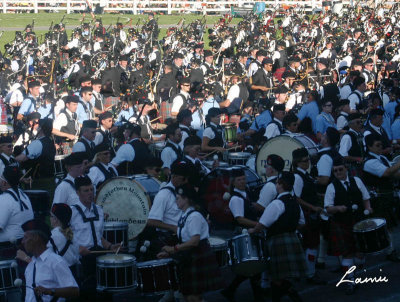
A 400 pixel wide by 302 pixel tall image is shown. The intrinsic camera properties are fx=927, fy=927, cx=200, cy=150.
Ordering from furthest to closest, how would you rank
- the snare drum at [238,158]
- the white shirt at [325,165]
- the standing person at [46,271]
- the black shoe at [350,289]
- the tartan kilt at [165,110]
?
the tartan kilt at [165,110] → the snare drum at [238,158] → the white shirt at [325,165] → the black shoe at [350,289] → the standing person at [46,271]

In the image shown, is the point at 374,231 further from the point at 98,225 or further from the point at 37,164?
the point at 37,164

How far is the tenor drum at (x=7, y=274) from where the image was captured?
828 cm

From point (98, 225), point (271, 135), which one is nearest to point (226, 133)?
point (271, 135)

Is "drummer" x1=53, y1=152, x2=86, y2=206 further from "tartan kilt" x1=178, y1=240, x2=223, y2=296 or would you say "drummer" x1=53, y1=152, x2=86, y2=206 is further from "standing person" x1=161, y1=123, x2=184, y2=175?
"standing person" x1=161, y1=123, x2=184, y2=175

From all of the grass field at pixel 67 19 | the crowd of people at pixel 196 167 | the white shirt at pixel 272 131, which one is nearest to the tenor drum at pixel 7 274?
the crowd of people at pixel 196 167

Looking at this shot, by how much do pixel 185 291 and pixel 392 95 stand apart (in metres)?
9.13

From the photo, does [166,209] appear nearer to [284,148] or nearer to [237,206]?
[237,206]

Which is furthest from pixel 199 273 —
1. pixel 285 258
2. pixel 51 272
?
pixel 51 272

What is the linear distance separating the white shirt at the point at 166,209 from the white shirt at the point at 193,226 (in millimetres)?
887

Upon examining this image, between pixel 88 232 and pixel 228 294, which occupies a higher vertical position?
pixel 88 232

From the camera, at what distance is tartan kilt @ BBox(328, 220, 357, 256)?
994cm

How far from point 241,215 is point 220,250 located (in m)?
0.43

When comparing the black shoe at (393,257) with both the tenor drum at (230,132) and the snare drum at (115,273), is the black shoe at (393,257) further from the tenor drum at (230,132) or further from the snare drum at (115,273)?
the tenor drum at (230,132)

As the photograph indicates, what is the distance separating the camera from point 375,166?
36.7 feet
